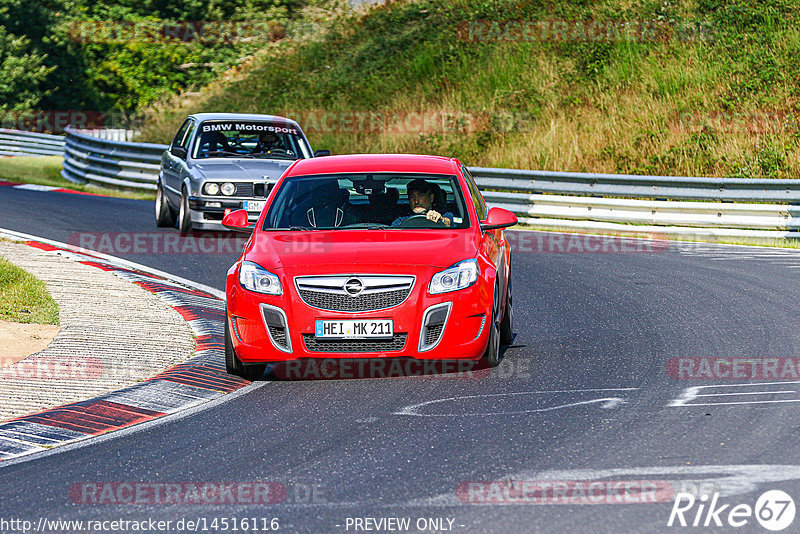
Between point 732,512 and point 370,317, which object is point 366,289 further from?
point 732,512

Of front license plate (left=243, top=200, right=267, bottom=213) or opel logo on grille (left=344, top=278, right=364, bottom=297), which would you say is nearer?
A: opel logo on grille (left=344, top=278, right=364, bottom=297)

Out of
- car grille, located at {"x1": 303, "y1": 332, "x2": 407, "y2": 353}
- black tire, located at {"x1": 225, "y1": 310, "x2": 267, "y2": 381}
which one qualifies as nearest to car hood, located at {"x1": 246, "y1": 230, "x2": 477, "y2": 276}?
car grille, located at {"x1": 303, "y1": 332, "x2": 407, "y2": 353}

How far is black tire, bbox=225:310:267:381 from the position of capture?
8.95 m

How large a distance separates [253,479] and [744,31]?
91.0 feet

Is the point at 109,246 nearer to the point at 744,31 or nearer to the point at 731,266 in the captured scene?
the point at 731,266

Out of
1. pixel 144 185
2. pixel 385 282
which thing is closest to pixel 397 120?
pixel 144 185

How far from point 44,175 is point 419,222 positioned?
2411 centimetres

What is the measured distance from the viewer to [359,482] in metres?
6.11

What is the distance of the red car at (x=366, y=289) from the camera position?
8.51m

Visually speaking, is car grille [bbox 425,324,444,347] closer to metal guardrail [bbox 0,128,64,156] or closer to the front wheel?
the front wheel

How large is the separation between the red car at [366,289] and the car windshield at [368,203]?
0.06ft

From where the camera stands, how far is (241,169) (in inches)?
693

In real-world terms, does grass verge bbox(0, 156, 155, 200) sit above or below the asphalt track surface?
below

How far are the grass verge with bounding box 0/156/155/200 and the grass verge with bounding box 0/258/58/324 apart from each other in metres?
12.7
